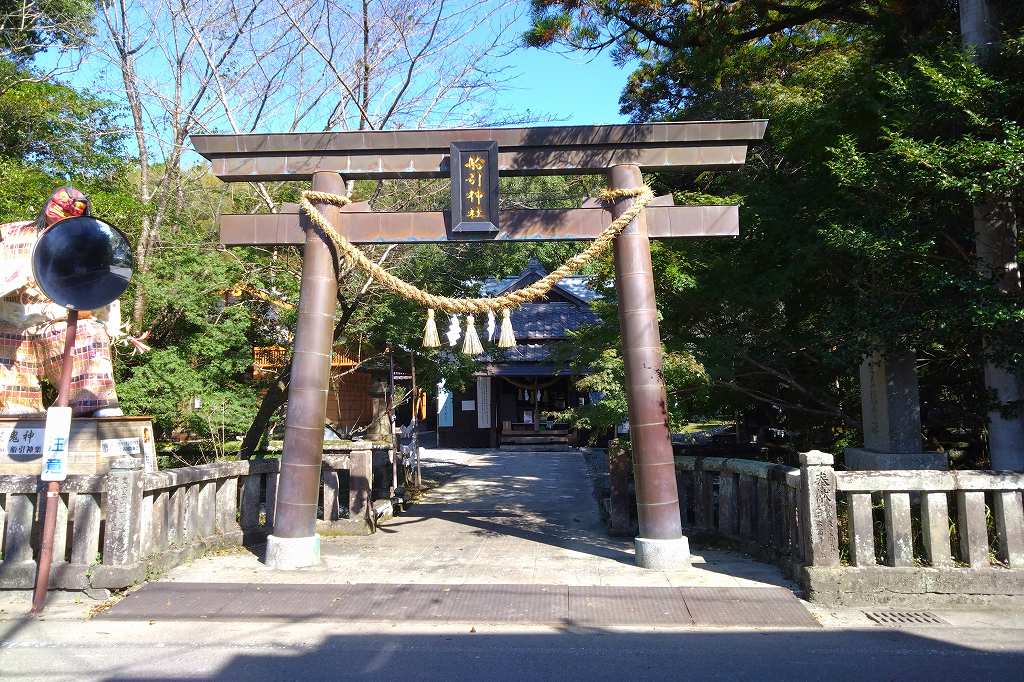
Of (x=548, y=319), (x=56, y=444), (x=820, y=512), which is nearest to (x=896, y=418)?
(x=820, y=512)

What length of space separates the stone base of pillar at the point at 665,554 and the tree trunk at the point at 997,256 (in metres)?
3.65

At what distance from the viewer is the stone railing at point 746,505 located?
705 cm

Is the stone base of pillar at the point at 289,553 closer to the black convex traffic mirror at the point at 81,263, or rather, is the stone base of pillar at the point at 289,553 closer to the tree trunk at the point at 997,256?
the black convex traffic mirror at the point at 81,263

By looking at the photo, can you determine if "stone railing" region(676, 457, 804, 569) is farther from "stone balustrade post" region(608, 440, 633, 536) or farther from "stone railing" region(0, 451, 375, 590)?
"stone railing" region(0, 451, 375, 590)

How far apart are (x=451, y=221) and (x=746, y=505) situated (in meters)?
4.82

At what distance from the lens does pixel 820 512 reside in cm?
632

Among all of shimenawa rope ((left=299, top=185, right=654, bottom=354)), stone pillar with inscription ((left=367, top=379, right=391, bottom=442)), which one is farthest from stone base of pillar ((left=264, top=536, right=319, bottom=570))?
stone pillar with inscription ((left=367, top=379, right=391, bottom=442))

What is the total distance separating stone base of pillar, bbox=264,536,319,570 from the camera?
7.52 metres

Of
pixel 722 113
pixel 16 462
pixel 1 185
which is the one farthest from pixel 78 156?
pixel 722 113

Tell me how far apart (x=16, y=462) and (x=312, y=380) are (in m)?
3.48

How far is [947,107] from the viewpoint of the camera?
23.2 feet

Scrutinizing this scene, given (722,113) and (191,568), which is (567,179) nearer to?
(722,113)

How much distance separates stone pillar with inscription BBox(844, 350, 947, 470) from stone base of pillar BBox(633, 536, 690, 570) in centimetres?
297

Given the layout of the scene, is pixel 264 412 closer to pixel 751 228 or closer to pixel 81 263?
pixel 81 263
